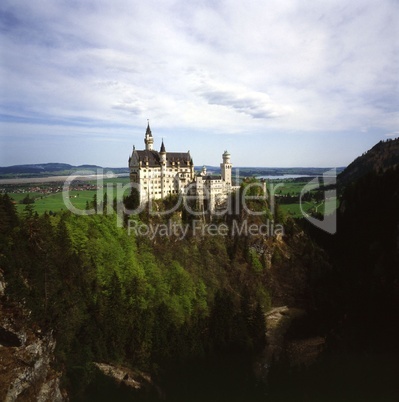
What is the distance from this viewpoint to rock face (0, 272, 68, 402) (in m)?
45.5

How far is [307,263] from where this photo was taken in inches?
4102

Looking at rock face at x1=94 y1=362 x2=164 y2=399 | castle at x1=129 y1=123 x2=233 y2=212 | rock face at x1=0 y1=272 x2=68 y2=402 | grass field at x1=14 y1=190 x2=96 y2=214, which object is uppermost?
castle at x1=129 y1=123 x2=233 y2=212

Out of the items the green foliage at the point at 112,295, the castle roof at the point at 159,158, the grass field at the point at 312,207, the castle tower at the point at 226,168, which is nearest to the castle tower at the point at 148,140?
the castle roof at the point at 159,158

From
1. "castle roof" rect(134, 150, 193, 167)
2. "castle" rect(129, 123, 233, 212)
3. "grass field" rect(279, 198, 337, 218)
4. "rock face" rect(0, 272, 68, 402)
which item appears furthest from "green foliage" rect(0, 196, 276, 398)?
"grass field" rect(279, 198, 337, 218)

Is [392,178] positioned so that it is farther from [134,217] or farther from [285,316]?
[134,217]

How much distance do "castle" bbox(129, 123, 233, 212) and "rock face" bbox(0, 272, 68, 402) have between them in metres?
48.4

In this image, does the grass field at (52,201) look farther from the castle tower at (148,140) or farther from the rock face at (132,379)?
the rock face at (132,379)

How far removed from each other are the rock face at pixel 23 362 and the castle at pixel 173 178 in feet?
159

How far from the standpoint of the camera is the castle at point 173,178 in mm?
96500

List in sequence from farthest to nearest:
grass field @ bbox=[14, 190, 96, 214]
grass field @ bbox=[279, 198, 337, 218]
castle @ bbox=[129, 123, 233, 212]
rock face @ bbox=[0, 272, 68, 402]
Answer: grass field @ bbox=[279, 198, 337, 218] → castle @ bbox=[129, 123, 233, 212] → grass field @ bbox=[14, 190, 96, 214] → rock face @ bbox=[0, 272, 68, 402]

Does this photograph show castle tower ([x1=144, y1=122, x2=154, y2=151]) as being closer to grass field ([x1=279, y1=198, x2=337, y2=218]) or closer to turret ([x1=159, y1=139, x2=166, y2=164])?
turret ([x1=159, y1=139, x2=166, y2=164])

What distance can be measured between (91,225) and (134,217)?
12.3 metres

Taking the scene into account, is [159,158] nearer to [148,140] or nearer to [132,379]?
[148,140]

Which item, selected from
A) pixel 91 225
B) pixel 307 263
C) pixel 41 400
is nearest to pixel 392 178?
pixel 307 263
